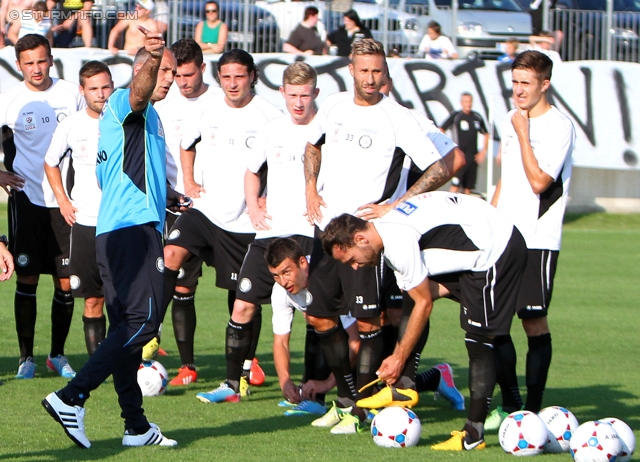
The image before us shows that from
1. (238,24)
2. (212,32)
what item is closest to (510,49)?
(238,24)

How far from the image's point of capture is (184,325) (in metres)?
8.97

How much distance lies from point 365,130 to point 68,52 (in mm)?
13480

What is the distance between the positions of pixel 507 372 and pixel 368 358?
1.05m

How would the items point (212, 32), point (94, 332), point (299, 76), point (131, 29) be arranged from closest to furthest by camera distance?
point (299, 76) → point (94, 332) → point (131, 29) → point (212, 32)

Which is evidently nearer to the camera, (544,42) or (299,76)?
(299,76)

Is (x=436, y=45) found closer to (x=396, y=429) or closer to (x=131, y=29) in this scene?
(x=131, y=29)

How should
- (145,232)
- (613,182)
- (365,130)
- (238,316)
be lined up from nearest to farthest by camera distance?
(145,232), (365,130), (238,316), (613,182)

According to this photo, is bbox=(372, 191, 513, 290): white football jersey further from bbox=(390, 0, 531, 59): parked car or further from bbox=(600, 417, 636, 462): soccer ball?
bbox=(390, 0, 531, 59): parked car

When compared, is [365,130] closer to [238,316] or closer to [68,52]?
[238,316]

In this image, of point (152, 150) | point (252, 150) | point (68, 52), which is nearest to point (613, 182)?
point (68, 52)

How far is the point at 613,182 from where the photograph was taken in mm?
22062

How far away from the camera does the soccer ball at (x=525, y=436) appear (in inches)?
255

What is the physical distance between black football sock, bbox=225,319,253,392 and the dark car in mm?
13250

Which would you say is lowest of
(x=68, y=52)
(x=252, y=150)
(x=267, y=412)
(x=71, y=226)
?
(x=267, y=412)
